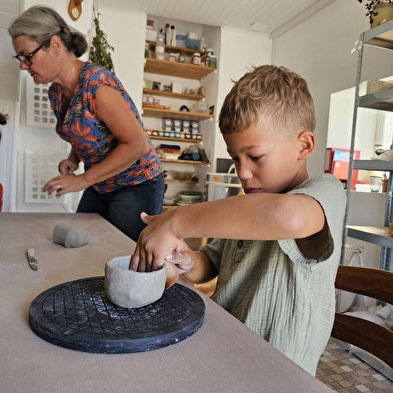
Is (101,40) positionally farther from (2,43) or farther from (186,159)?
(186,159)

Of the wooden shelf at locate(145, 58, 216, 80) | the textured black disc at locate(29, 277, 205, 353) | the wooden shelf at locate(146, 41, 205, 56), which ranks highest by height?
the wooden shelf at locate(146, 41, 205, 56)

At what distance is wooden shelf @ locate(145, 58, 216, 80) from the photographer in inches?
154

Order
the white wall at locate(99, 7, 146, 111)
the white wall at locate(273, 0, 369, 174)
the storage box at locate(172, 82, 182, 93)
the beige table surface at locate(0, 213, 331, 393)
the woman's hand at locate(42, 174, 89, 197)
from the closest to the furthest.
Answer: the beige table surface at locate(0, 213, 331, 393)
the woman's hand at locate(42, 174, 89, 197)
the white wall at locate(273, 0, 369, 174)
the white wall at locate(99, 7, 146, 111)
the storage box at locate(172, 82, 182, 93)

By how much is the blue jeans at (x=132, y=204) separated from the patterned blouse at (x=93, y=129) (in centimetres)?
2

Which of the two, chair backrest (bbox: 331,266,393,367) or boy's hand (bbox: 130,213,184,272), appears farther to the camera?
chair backrest (bbox: 331,266,393,367)

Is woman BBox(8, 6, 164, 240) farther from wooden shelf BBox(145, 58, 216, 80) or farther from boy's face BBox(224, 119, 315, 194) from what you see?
wooden shelf BBox(145, 58, 216, 80)

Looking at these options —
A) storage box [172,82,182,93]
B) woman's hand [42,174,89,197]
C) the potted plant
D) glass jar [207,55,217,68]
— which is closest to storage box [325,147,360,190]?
the potted plant

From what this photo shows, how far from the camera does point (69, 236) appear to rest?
843 millimetres

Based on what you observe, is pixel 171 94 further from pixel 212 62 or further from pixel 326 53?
pixel 326 53

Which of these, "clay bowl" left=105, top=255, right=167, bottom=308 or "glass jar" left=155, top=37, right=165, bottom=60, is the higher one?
"glass jar" left=155, top=37, right=165, bottom=60

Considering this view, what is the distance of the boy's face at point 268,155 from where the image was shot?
2.09 feet

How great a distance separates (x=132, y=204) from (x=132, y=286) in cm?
84

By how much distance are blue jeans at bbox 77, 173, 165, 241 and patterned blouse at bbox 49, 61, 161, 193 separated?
24mm

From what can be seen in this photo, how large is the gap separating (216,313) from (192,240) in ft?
12.3
